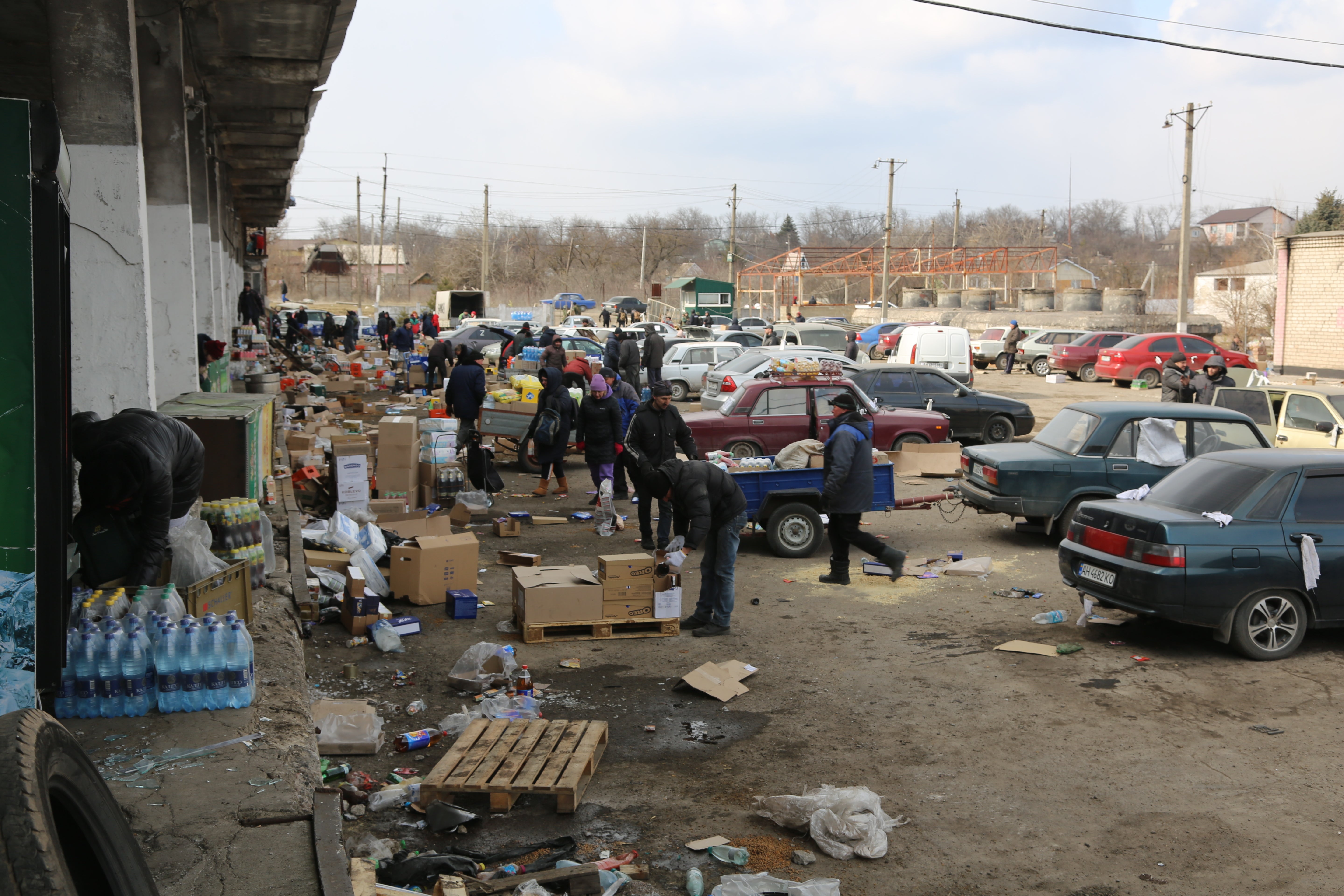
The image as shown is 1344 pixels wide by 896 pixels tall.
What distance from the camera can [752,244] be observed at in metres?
122

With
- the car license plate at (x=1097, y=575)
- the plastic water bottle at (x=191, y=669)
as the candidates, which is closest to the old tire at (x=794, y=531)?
the car license plate at (x=1097, y=575)

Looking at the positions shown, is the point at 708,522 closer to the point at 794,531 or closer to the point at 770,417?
the point at 794,531

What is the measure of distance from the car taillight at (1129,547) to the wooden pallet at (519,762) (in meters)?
4.52

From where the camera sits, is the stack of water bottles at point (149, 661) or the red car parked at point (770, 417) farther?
the red car parked at point (770, 417)

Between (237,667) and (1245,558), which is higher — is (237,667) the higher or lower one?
the lower one

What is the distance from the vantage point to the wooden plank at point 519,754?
5.53 m

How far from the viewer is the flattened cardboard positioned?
24.1 ft

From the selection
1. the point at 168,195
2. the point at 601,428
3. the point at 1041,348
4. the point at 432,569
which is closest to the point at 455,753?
the point at 432,569

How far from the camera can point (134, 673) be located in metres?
5.26

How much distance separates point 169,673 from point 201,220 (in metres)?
14.3

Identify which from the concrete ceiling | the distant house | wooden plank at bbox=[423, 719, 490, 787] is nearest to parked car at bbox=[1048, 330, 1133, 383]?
the concrete ceiling

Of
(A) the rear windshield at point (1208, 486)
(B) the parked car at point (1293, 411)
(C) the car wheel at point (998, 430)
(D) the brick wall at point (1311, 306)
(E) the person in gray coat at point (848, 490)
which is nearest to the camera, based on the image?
(A) the rear windshield at point (1208, 486)

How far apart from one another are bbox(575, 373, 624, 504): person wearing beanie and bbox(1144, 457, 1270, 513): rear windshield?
6840 millimetres

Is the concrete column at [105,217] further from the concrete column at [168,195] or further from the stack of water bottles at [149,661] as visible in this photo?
the stack of water bottles at [149,661]
